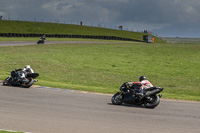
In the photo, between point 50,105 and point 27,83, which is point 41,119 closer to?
point 50,105

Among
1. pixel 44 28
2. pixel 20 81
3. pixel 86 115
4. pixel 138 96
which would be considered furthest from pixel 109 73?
pixel 44 28

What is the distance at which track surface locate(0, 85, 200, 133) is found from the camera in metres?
10.0

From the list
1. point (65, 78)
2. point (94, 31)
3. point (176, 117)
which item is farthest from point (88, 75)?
point (94, 31)

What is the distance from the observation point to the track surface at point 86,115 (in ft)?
32.8

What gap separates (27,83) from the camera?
18.0 metres

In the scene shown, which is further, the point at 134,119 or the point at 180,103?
the point at 180,103

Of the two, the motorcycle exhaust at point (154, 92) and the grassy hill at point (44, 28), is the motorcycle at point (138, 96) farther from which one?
the grassy hill at point (44, 28)

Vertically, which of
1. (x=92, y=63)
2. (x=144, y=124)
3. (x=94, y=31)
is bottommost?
(x=144, y=124)

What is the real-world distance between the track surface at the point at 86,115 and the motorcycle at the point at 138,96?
0.29m

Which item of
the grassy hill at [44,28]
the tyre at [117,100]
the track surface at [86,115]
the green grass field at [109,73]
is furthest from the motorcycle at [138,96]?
the grassy hill at [44,28]

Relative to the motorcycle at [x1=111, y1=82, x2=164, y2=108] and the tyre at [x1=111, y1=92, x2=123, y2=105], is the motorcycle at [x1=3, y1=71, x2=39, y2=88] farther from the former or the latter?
the motorcycle at [x1=111, y1=82, x2=164, y2=108]

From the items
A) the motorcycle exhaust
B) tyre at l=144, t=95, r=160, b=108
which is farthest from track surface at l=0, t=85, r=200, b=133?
the motorcycle exhaust

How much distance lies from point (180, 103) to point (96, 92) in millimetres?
4985

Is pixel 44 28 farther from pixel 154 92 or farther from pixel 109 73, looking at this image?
pixel 154 92
